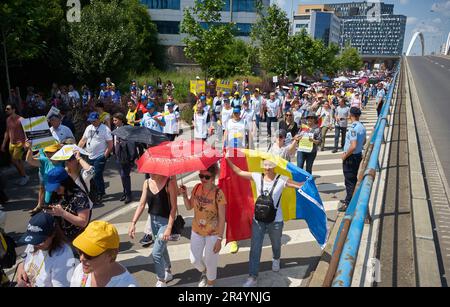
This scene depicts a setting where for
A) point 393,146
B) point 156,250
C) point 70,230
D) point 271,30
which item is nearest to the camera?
point 70,230

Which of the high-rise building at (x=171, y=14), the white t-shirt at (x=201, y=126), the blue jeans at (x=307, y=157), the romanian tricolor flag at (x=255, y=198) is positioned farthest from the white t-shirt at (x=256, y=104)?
the high-rise building at (x=171, y=14)

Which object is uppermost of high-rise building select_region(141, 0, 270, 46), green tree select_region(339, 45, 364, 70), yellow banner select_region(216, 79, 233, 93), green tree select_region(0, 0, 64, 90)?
high-rise building select_region(141, 0, 270, 46)

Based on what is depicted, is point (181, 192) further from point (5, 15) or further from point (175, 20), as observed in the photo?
point (175, 20)

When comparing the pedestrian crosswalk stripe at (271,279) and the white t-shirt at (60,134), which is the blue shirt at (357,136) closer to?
the pedestrian crosswalk stripe at (271,279)

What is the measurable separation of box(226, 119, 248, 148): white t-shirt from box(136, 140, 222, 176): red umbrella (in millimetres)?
4267

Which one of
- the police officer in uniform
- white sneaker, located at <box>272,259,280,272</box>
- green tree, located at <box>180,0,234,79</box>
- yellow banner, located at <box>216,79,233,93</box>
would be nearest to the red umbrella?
white sneaker, located at <box>272,259,280,272</box>

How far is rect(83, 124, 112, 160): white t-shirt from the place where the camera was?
7586mm

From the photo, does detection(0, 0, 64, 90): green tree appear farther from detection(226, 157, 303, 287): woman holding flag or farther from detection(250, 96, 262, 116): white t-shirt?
detection(226, 157, 303, 287): woman holding flag

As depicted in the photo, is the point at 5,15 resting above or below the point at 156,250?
above

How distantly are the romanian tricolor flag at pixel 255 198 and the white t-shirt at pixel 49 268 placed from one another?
8.59 feet

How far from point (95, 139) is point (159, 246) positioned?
12.5 ft

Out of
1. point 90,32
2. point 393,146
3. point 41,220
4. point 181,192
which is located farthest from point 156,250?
point 90,32
